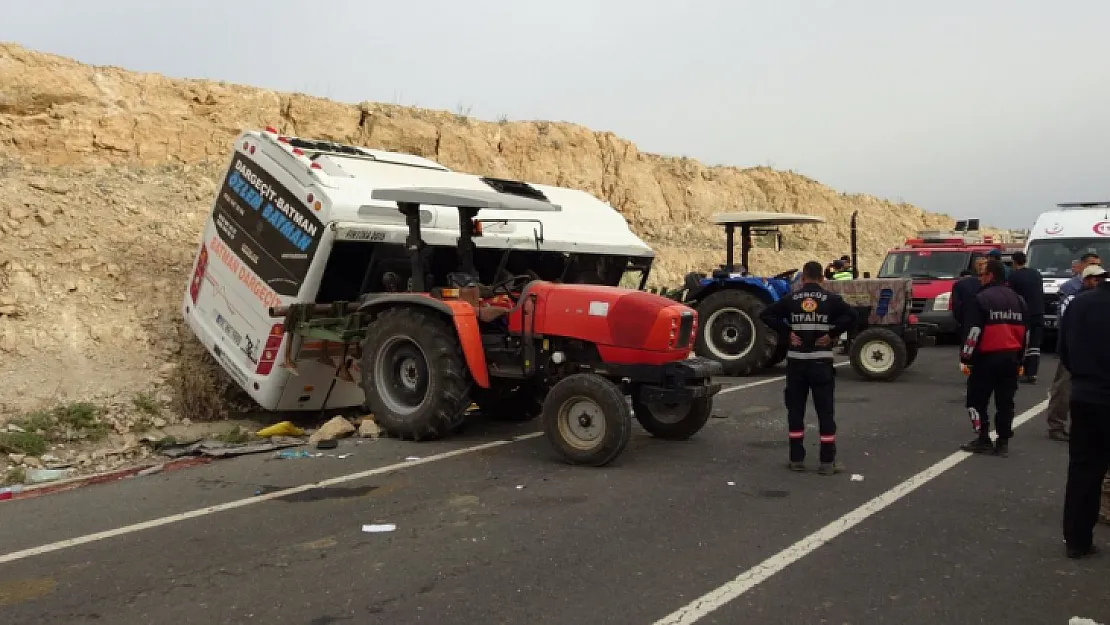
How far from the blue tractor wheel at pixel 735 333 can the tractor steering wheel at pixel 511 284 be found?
5.12 metres

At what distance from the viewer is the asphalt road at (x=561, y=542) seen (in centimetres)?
438

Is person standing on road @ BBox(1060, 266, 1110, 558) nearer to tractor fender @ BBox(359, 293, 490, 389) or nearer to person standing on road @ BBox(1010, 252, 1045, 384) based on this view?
tractor fender @ BBox(359, 293, 490, 389)

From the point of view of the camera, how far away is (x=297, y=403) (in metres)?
9.52

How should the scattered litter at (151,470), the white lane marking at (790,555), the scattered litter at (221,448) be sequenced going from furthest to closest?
the scattered litter at (221,448)
the scattered litter at (151,470)
the white lane marking at (790,555)

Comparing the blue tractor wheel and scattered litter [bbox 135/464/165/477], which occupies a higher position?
the blue tractor wheel

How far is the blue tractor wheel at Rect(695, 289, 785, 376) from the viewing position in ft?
42.5

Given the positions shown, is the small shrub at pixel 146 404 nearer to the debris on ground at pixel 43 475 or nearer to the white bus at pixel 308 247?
the white bus at pixel 308 247

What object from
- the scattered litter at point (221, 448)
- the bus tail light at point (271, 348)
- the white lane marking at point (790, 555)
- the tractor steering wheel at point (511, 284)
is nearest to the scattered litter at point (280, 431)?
the scattered litter at point (221, 448)

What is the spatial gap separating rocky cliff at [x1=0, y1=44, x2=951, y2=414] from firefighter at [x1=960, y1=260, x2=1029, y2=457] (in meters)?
8.18

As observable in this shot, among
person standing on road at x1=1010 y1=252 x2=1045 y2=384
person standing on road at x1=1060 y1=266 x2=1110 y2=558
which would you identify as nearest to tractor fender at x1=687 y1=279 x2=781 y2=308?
person standing on road at x1=1010 y1=252 x2=1045 y2=384

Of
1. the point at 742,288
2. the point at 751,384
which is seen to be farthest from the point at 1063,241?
the point at 751,384

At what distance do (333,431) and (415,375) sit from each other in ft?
3.46

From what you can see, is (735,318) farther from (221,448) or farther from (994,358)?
(221,448)

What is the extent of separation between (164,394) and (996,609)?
8519 millimetres
